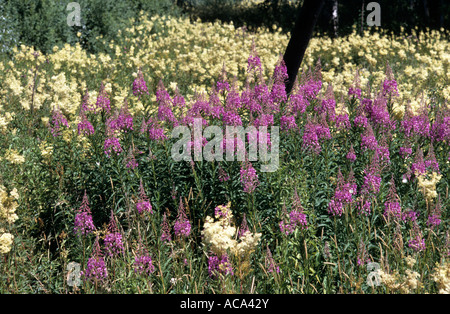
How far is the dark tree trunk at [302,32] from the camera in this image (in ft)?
19.5

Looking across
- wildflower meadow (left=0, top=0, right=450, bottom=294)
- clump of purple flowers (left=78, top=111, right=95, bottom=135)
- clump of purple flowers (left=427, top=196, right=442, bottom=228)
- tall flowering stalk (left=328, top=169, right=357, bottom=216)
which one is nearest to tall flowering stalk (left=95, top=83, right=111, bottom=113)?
wildflower meadow (left=0, top=0, right=450, bottom=294)

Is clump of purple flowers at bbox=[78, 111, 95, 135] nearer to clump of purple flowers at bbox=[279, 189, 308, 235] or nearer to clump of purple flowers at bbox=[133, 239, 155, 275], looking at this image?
clump of purple flowers at bbox=[133, 239, 155, 275]

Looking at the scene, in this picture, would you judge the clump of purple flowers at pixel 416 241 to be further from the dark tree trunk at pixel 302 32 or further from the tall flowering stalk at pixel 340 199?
the dark tree trunk at pixel 302 32

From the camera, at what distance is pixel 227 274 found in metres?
3.14

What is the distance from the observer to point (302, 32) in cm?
608

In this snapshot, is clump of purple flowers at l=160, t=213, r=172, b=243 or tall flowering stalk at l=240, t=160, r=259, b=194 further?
tall flowering stalk at l=240, t=160, r=259, b=194

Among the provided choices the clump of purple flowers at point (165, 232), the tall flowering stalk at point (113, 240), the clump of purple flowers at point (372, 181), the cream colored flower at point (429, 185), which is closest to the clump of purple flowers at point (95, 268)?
the tall flowering stalk at point (113, 240)

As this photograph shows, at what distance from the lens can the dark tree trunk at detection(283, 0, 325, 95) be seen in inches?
234

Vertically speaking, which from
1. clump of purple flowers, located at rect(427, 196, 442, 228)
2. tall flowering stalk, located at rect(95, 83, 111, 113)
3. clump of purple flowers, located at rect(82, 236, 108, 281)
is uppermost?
tall flowering stalk, located at rect(95, 83, 111, 113)

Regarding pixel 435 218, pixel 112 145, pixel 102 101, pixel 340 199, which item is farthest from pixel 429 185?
pixel 102 101

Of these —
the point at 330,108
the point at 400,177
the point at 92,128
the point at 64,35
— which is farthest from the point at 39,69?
the point at 400,177

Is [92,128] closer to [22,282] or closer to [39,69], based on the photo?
[22,282]

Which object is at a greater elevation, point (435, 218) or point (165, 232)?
point (435, 218)

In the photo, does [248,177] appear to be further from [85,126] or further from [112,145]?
[85,126]
